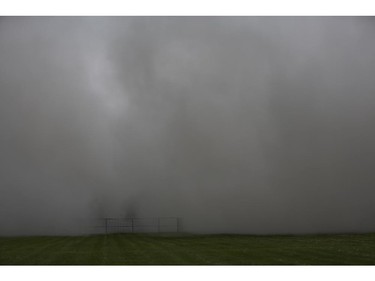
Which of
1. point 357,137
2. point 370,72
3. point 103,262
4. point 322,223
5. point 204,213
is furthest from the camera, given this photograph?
point 370,72

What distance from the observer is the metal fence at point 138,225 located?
48312 mm

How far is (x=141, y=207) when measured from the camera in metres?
51.2

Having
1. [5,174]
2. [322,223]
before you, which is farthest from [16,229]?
[322,223]

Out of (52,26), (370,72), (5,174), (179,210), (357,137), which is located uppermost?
(52,26)

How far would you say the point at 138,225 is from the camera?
1965 inches

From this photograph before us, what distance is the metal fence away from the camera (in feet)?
159

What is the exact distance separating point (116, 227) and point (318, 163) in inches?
848

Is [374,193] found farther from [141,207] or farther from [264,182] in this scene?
[141,207]

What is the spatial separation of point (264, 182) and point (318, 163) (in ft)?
19.7

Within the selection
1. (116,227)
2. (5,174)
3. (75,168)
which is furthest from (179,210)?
(5,174)

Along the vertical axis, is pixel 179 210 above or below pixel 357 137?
below

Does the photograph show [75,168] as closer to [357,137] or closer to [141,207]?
[141,207]

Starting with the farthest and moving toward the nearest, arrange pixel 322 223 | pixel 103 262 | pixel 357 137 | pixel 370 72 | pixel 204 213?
pixel 370 72 → pixel 357 137 → pixel 204 213 → pixel 322 223 → pixel 103 262

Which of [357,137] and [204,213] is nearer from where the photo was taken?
[204,213]
